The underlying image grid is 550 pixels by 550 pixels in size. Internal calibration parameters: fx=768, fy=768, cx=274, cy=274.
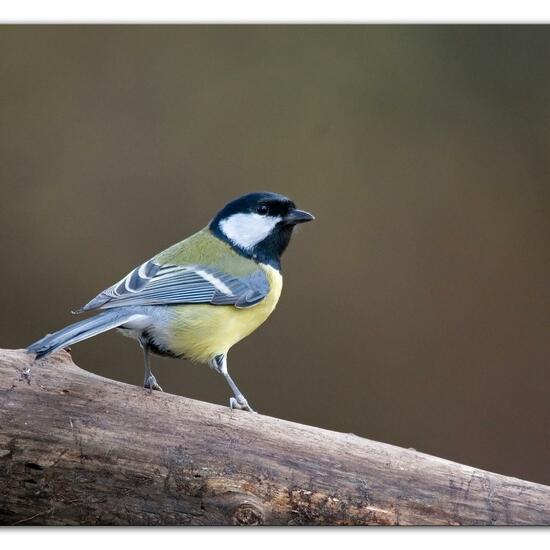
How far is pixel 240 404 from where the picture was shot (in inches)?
83.0

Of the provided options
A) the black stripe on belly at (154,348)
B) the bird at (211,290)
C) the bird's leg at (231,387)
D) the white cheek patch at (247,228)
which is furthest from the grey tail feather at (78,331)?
the white cheek patch at (247,228)

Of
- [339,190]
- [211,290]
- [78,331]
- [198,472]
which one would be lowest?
[198,472]

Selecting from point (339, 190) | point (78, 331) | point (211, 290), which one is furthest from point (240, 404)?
point (339, 190)

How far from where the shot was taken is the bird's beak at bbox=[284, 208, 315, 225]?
2.25 metres

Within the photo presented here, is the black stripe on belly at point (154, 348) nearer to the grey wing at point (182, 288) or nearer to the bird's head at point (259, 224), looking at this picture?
the grey wing at point (182, 288)

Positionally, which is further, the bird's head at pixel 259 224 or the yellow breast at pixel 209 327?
the bird's head at pixel 259 224

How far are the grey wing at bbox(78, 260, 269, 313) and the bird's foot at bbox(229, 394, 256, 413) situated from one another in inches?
10.2

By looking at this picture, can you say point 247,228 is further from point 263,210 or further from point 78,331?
point 78,331

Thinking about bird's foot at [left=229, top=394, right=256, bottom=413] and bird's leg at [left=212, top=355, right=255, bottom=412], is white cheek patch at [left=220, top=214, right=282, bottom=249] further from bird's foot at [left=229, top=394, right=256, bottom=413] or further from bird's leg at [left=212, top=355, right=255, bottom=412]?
bird's foot at [left=229, top=394, right=256, bottom=413]

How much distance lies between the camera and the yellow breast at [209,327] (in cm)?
209

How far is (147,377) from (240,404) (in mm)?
265

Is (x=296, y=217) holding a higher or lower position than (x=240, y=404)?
higher

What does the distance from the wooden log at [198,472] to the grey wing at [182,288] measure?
25cm

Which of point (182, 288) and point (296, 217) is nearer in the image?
point (182, 288)
